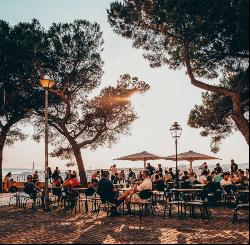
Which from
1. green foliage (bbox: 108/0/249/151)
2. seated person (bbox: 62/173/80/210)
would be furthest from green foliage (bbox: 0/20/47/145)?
seated person (bbox: 62/173/80/210)

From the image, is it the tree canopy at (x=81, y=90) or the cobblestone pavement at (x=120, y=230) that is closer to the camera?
the cobblestone pavement at (x=120, y=230)

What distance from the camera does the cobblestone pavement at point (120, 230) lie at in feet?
23.5

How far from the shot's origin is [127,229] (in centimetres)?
848

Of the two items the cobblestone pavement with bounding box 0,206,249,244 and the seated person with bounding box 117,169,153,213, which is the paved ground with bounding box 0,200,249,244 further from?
the seated person with bounding box 117,169,153,213

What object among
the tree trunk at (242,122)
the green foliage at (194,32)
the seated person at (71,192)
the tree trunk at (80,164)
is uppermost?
the green foliage at (194,32)

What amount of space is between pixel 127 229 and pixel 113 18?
10033 millimetres

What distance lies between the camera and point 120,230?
329 inches

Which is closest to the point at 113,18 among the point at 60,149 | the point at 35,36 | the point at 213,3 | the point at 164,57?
the point at 164,57

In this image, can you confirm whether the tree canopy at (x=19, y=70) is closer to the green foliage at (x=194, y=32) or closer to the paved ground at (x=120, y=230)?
the green foliage at (x=194, y=32)

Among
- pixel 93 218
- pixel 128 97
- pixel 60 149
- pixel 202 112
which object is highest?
pixel 128 97

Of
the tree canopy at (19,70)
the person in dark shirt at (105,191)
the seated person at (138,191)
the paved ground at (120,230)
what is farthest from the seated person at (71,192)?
the tree canopy at (19,70)

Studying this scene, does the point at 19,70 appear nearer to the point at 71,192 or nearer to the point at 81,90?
the point at 81,90

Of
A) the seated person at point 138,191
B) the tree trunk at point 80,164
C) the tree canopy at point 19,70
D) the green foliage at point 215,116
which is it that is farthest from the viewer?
the tree trunk at point 80,164

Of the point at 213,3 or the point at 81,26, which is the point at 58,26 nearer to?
the point at 81,26
